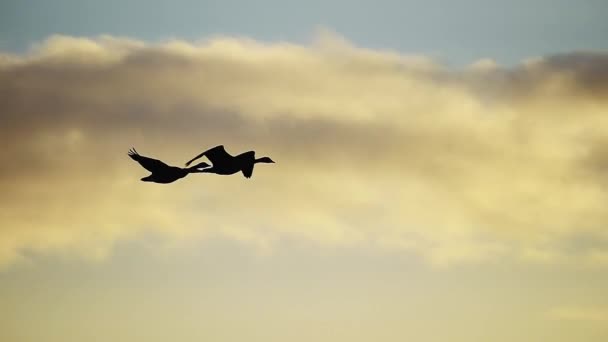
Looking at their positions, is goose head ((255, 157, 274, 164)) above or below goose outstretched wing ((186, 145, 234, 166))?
above

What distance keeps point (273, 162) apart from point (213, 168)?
5.57m

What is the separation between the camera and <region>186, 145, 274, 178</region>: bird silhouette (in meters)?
36.6

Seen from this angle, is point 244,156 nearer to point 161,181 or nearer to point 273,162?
point 273,162

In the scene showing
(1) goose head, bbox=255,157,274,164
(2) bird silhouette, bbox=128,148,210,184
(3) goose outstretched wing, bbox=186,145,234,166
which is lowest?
(2) bird silhouette, bbox=128,148,210,184

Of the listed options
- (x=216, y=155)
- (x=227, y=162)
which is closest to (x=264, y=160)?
(x=227, y=162)

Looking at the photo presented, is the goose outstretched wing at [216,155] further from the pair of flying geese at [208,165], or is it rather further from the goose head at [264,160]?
the goose head at [264,160]

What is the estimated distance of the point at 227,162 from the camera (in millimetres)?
37375

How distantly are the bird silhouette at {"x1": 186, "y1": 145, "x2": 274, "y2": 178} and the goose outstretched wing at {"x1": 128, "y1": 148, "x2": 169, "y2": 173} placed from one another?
159cm

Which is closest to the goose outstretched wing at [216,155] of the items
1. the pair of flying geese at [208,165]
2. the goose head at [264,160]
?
the pair of flying geese at [208,165]

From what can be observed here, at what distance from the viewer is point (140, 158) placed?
3444cm

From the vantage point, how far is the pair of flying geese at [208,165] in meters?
34.2

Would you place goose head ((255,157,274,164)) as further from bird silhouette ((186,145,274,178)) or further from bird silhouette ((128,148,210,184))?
bird silhouette ((128,148,210,184))

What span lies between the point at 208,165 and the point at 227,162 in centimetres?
111

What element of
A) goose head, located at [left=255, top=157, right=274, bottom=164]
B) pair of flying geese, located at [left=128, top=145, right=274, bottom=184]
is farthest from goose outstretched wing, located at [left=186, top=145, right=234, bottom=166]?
goose head, located at [left=255, top=157, right=274, bottom=164]
